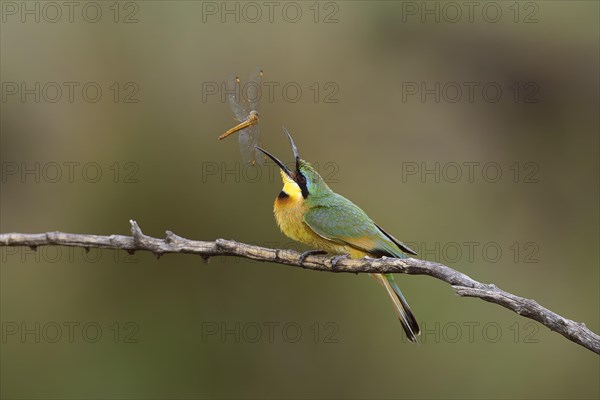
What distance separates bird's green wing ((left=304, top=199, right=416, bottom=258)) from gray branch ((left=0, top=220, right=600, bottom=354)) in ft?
0.48

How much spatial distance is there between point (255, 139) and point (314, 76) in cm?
163

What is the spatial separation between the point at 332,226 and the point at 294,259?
0.85 feet

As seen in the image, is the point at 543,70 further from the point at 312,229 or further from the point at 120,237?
the point at 120,237

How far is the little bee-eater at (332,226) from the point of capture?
2.63 meters

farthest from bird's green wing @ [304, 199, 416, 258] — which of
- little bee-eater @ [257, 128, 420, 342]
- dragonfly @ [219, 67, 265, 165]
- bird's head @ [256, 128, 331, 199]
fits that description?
dragonfly @ [219, 67, 265, 165]

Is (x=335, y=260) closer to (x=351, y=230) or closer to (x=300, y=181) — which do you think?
(x=351, y=230)

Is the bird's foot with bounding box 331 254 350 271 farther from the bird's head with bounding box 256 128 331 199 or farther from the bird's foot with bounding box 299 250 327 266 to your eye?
the bird's head with bounding box 256 128 331 199

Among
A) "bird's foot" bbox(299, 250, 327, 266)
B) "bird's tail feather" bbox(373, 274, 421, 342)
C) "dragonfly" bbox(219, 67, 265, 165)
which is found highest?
"dragonfly" bbox(219, 67, 265, 165)

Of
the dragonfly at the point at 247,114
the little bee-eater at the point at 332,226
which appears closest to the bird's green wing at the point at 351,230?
the little bee-eater at the point at 332,226

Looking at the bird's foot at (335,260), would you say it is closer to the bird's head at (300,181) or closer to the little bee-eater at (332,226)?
the little bee-eater at (332,226)

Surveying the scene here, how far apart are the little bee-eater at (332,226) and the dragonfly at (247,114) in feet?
0.39

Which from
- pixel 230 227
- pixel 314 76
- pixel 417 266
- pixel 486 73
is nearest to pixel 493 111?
pixel 486 73

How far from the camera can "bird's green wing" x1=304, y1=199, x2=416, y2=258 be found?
262 centimetres

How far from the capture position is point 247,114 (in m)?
2.91
